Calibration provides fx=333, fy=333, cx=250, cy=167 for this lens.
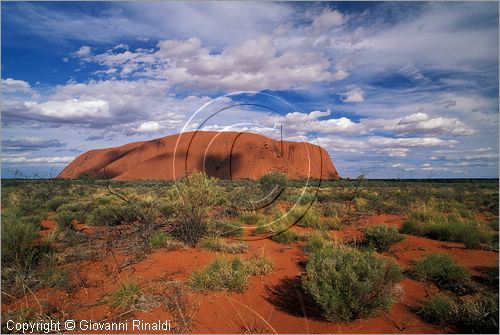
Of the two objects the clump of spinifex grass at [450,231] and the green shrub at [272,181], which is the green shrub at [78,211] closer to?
the green shrub at [272,181]

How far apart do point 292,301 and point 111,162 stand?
4037 inches

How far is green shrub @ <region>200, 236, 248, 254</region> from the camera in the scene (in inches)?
288

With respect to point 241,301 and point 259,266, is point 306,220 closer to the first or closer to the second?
point 259,266

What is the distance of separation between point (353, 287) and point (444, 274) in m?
2.06

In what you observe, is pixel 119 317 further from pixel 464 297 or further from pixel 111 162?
pixel 111 162

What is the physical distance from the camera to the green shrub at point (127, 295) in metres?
4.54

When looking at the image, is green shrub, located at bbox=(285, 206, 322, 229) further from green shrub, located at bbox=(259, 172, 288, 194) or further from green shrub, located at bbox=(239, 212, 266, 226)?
green shrub, located at bbox=(259, 172, 288, 194)

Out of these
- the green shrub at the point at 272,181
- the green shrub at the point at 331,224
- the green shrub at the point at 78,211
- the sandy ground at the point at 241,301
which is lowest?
the sandy ground at the point at 241,301

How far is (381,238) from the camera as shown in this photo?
7570 mm

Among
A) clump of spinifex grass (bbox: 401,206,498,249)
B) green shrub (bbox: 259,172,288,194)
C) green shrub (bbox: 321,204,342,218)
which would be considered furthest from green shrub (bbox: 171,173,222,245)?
green shrub (bbox: 259,172,288,194)

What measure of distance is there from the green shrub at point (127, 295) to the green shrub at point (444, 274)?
4.49 metres

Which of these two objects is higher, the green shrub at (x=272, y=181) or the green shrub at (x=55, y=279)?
the green shrub at (x=272, y=181)

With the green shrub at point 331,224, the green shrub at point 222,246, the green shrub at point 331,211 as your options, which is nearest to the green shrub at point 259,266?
the green shrub at point 222,246

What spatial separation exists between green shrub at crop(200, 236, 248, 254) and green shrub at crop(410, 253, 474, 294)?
11.3 ft
